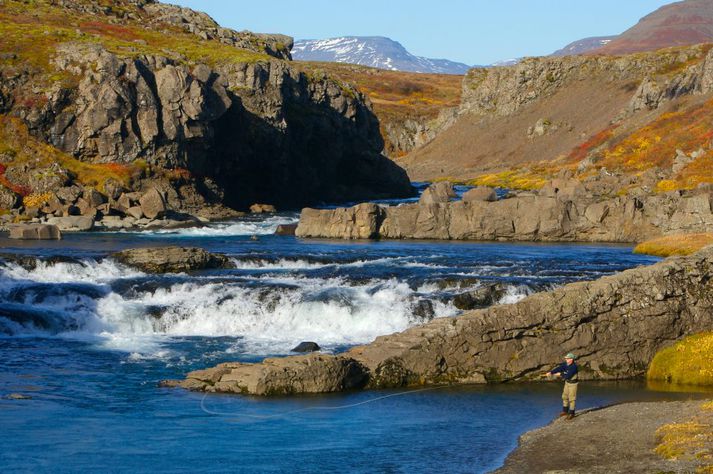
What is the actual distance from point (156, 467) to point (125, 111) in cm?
7869

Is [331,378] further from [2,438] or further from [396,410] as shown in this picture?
[2,438]

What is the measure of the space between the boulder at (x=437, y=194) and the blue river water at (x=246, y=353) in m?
22.1

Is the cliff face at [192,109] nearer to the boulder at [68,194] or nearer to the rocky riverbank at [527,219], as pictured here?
the boulder at [68,194]

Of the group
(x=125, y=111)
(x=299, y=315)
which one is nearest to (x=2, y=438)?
(x=299, y=315)

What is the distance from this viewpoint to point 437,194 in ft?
350

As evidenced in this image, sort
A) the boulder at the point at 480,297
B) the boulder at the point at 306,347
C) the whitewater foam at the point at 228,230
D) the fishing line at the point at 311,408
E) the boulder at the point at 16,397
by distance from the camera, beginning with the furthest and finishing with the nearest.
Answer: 1. the whitewater foam at the point at 228,230
2. the boulder at the point at 480,297
3. the boulder at the point at 306,347
4. the boulder at the point at 16,397
5. the fishing line at the point at 311,408

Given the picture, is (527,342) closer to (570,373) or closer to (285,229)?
(570,373)

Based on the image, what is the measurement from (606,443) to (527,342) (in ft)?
35.6

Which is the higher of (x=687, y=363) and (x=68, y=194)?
(x=68, y=194)

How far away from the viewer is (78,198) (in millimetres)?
94188

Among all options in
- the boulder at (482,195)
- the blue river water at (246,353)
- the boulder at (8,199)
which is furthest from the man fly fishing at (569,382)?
the boulder at (8,199)

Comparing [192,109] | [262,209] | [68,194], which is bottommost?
[262,209]

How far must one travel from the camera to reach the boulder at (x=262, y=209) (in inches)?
4506

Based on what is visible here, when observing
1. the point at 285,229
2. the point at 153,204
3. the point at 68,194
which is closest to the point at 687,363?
the point at 285,229
